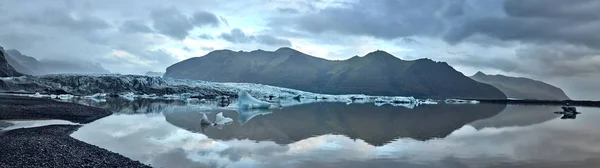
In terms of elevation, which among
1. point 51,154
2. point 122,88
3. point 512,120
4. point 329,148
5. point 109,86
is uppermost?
point 109,86

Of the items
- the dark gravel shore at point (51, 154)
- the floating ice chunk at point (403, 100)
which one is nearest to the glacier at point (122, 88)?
the floating ice chunk at point (403, 100)

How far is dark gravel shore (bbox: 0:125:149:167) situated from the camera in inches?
409

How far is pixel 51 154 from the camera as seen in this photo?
11.5m

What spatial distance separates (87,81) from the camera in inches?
2933

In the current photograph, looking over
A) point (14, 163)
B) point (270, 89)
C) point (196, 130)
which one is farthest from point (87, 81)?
point (14, 163)

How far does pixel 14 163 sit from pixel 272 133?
527 inches

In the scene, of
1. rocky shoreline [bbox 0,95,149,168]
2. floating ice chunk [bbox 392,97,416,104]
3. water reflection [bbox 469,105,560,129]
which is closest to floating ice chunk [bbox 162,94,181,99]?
floating ice chunk [bbox 392,97,416,104]

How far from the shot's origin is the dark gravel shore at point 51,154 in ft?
34.1

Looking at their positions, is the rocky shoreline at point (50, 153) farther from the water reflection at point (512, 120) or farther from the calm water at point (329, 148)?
the water reflection at point (512, 120)

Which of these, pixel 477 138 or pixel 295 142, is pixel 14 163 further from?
pixel 477 138

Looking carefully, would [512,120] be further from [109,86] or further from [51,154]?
[109,86]

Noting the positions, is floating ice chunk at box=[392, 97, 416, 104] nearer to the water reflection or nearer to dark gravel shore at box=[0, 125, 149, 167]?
the water reflection

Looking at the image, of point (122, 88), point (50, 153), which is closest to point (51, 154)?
point (50, 153)

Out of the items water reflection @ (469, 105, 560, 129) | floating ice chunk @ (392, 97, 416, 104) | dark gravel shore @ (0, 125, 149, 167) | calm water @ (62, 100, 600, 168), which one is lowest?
calm water @ (62, 100, 600, 168)
